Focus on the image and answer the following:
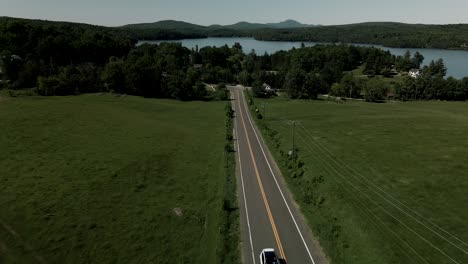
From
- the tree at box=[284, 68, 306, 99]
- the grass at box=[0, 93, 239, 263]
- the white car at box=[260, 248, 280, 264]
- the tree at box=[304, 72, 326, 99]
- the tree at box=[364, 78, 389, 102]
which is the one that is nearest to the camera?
the white car at box=[260, 248, 280, 264]

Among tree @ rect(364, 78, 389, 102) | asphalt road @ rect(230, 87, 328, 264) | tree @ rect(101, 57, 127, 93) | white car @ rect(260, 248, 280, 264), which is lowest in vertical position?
asphalt road @ rect(230, 87, 328, 264)

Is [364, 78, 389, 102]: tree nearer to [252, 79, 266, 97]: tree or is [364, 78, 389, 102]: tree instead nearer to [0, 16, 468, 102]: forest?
[0, 16, 468, 102]: forest

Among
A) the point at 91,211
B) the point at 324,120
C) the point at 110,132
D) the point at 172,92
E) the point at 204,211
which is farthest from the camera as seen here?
the point at 172,92

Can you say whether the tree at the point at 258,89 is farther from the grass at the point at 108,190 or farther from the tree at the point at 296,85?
the grass at the point at 108,190

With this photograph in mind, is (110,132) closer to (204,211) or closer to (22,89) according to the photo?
(204,211)

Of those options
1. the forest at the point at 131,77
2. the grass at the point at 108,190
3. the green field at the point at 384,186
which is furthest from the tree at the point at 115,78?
the green field at the point at 384,186

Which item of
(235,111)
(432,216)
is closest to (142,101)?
(235,111)

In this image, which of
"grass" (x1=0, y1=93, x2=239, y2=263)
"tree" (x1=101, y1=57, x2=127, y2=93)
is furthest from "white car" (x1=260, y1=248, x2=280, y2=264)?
"tree" (x1=101, y1=57, x2=127, y2=93)
